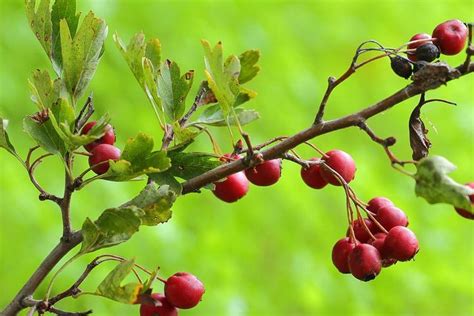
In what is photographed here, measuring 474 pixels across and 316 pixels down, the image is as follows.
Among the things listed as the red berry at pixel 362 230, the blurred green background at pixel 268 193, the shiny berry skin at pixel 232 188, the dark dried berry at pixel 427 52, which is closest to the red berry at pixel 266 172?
the shiny berry skin at pixel 232 188

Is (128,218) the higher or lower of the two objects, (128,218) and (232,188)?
the lower

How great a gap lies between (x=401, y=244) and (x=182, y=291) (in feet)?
0.87

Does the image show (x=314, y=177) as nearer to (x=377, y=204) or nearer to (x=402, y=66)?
(x=377, y=204)

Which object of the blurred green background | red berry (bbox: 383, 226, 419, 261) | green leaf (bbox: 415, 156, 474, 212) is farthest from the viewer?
the blurred green background

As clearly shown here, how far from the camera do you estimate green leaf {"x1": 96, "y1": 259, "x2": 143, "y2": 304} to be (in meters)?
0.85

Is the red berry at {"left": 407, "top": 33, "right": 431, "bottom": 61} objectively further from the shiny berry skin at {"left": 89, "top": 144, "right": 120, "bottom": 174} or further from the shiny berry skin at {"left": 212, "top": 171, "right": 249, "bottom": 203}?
the shiny berry skin at {"left": 89, "top": 144, "right": 120, "bottom": 174}

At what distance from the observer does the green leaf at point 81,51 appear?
3.18ft

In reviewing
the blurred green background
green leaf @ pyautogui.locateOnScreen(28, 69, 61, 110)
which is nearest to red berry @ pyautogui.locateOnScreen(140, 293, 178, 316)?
green leaf @ pyautogui.locateOnScreen(28, 69, 61, 110)

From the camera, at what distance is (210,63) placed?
0.93m

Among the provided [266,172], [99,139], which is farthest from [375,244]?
[99,139]

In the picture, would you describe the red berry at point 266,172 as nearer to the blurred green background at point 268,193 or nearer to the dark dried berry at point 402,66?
the dark dried berry at point 402,66

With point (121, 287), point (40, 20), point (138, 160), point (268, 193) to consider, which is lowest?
point (121, 287)

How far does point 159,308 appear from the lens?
0.97m

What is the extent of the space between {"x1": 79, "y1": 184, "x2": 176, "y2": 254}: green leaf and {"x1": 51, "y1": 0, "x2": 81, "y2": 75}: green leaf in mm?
230
